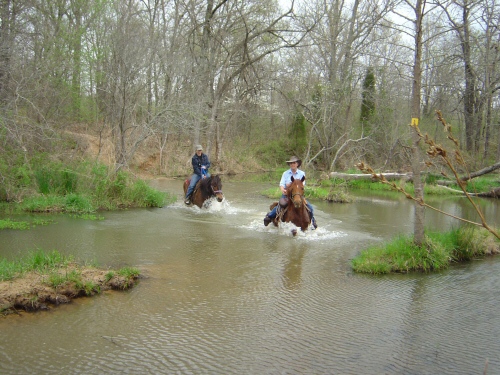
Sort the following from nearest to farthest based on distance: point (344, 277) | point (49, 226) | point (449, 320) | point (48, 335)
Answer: point (48, 335), point (449, 320), point (344, 277), point (49, 226)

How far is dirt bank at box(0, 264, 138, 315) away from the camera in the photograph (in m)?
5.78

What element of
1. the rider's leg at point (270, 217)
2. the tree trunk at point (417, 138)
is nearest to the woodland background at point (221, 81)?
the tree trunk at point (417, 138)

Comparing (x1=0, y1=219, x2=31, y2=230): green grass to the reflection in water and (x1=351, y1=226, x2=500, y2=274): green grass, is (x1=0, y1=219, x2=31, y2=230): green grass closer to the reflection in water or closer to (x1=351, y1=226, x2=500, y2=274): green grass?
the reflection in water

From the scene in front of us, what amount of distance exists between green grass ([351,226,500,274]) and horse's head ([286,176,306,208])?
221cm

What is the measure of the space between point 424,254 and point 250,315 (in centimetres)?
428

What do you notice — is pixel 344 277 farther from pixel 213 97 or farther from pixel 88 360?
pixel 213 97

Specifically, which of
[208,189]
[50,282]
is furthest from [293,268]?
[208,189]

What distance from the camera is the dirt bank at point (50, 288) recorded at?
5.78 meters

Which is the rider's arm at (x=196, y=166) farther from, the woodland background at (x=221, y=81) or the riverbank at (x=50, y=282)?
the riverbank at (x=50, y=282)

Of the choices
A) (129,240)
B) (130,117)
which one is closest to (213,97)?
(130,117)

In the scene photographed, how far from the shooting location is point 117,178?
1473 cm

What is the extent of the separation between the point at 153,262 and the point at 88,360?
3764 mm

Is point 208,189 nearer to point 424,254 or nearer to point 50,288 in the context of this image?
point 424,254

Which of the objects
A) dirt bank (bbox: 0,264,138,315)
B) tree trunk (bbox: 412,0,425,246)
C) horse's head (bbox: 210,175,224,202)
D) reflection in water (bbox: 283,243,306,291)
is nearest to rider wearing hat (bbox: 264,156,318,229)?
reflection in water (bbox: 283,243,306,291)
